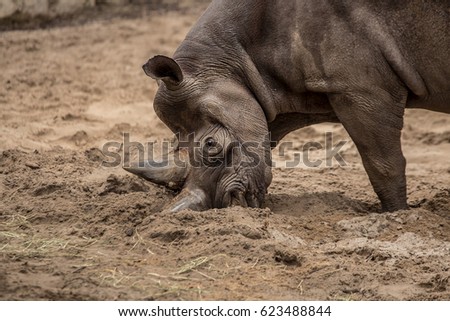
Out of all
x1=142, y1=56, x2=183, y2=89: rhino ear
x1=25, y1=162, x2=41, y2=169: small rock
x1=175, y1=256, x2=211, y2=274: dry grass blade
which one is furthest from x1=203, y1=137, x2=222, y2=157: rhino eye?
x1=25, y1=162, x2=41, y2=169: small rock

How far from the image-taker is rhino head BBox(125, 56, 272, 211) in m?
6.90

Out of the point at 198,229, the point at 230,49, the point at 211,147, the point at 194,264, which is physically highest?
the point at 230,49

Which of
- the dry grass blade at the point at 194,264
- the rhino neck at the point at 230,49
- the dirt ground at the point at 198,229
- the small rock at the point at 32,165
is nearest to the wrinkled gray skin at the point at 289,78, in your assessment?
the rhino neck at the point at 230,49

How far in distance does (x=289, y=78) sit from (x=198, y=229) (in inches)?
59.6

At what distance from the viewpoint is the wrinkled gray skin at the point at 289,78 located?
22.5 feet

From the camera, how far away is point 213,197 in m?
6.98

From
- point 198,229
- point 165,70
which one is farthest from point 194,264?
point 165,70

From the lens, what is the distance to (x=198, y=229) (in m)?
6.32

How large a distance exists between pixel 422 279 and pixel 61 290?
2.18m

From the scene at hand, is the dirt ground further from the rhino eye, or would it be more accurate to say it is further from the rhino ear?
the rhino ear

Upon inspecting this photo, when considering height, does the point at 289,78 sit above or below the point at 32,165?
above

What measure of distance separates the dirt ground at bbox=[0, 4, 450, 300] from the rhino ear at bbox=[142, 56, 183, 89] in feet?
2.98

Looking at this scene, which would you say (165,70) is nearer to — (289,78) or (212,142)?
(212,142)
